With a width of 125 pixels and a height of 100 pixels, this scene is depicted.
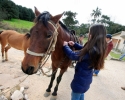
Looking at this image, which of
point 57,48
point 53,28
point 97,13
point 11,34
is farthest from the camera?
point 97,13

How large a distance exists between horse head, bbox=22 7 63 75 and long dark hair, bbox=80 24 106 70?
0.55 meters

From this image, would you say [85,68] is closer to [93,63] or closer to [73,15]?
[93,63]

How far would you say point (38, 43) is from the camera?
150 centimetres

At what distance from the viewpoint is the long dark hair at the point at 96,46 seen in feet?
5.28

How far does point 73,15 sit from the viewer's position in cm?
3869

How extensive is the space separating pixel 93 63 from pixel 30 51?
3.01 feet

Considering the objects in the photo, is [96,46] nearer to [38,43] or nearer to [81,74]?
[81,74]

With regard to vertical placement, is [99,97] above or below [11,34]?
below

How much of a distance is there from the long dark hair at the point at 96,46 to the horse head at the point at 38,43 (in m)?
0.55

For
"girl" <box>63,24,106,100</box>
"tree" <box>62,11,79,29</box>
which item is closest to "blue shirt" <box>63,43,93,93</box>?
"girl" <box>63,24,106,100</box>

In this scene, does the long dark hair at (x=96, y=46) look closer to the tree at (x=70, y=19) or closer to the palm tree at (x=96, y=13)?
the tree at (x=70, y=19)

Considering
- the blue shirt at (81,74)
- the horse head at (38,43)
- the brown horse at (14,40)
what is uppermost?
the horse head at (38,43)

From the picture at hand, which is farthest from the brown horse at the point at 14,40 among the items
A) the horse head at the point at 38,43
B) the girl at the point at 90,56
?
the girl at the point at 90,56

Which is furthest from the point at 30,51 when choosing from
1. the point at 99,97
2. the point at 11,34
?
the point at 11,34
